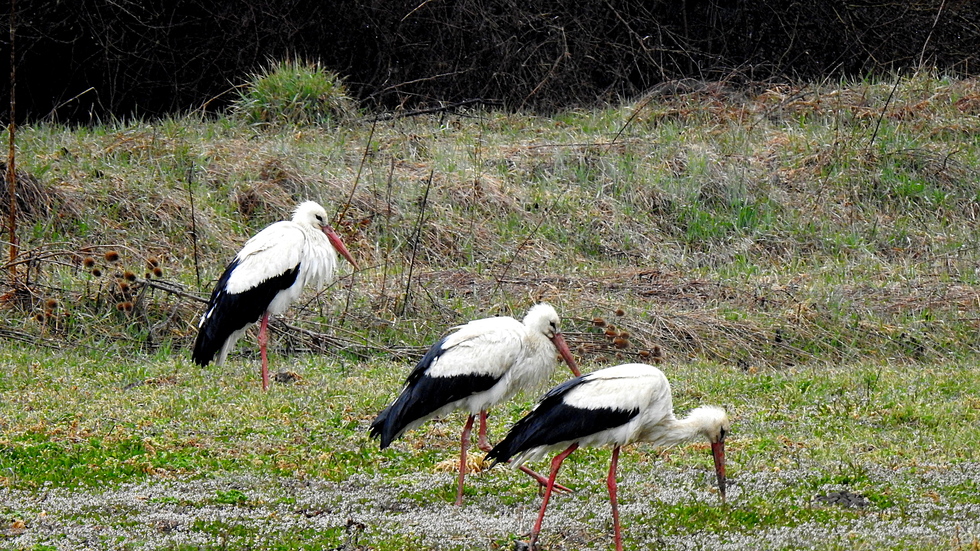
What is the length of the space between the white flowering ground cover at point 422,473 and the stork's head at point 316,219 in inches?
50.1

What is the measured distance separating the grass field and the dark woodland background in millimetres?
1562

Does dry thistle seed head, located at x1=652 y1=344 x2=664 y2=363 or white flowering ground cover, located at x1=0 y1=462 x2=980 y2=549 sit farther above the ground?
white flowering ground cover, located at x1=0 y1=462 x2=980 y2=549

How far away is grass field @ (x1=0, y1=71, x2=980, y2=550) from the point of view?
220 inches

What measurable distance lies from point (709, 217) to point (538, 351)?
284 inches

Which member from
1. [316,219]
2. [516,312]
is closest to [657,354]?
[516,312]

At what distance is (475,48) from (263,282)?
10642 millimetres

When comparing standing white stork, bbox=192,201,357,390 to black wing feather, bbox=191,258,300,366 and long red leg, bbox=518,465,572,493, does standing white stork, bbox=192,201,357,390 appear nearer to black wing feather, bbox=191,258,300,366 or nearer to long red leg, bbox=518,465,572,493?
black wing feather, bbox=191,258,300,366

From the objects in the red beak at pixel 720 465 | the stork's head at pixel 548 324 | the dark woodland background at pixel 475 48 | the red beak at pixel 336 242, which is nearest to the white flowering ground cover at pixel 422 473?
the red beak at pixel 720 465

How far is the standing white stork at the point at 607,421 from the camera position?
A: 5.31m

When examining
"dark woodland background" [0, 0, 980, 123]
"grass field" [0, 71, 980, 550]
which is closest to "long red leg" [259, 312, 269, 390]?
"grass field" [0, 71, 980, 550]

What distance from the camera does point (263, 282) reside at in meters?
8.80

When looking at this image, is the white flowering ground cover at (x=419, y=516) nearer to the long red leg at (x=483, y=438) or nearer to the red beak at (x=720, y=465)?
the red beak at (x=720, y=465)

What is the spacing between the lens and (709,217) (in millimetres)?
13211

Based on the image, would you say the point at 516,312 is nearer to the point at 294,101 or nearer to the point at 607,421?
the point at 607,421
